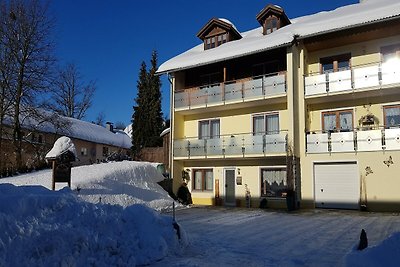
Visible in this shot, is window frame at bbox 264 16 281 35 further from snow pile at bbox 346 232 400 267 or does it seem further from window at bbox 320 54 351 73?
snow pile at bbox 346 232 400 267

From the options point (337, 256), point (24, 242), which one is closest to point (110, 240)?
point (24, 242)

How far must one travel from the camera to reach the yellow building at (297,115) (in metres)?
18.0

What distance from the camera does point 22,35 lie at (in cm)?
2678

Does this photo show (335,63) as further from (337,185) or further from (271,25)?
(337,185)

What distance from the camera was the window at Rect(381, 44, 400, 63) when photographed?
18.5 metres

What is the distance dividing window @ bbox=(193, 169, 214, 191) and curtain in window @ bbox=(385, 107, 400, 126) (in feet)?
35.5

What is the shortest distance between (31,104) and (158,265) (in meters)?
23.7

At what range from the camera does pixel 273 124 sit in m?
21.8

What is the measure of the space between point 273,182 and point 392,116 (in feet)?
23.7

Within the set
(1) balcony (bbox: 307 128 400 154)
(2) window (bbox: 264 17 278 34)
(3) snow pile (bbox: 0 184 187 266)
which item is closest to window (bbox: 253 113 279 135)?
(1) balcony (bbox: 307 128 400 154)

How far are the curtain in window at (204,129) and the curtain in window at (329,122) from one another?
7.75 meters

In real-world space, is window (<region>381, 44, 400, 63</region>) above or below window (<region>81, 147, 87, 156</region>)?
above

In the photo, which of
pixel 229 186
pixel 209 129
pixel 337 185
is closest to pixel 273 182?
pixel 229 186

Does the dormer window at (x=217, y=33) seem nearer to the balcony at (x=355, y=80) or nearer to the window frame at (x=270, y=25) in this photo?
the window frame at (x=270, y=25)
